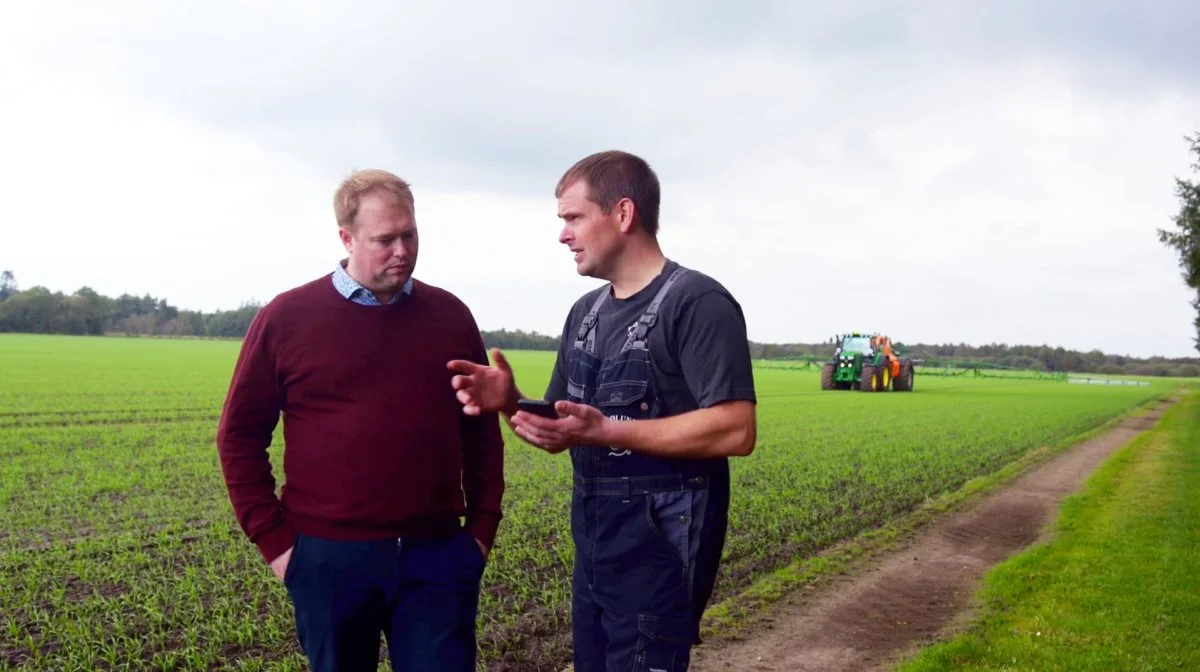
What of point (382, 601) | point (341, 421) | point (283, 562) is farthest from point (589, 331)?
point (283, 562)

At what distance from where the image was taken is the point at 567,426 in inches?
98.0

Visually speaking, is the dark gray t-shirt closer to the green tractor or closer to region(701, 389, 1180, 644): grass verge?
region(701, 389, 1180, 644): grass verge

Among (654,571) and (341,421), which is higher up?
(341,421)

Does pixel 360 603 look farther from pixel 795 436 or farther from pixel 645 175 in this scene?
pixel 795 436

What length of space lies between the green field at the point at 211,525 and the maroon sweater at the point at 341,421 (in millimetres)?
2606

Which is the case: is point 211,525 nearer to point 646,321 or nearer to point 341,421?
point 341,421

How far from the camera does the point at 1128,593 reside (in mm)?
7242

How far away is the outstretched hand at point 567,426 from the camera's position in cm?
248

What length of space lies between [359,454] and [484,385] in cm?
43

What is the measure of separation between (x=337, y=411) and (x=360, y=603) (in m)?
0.54

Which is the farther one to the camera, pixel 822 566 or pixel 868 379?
pixel 868 379

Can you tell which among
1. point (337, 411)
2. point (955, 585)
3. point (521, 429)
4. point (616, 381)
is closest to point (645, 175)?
point (616, 381)

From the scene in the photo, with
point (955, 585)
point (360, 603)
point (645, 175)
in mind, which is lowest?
point (955, 585)

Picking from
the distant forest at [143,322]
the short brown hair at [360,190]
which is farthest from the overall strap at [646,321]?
the distant forest at [143,322]
